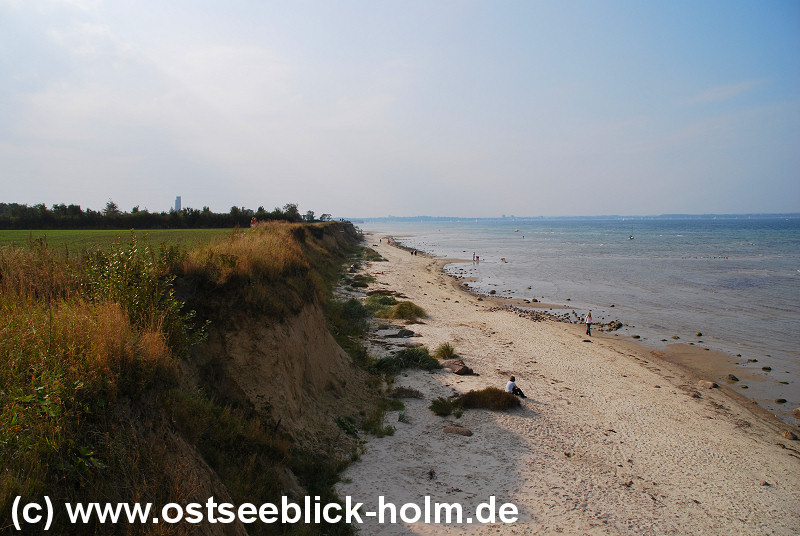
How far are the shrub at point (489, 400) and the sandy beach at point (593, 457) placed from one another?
33cm

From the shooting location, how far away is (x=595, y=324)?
28719mm

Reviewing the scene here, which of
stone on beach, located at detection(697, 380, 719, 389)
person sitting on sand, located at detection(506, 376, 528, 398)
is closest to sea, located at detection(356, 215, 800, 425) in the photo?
stone on beach, located at detection(697, 380, 719, 389)

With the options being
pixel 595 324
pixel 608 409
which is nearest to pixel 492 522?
pixel 608 409

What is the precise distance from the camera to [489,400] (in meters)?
13.8

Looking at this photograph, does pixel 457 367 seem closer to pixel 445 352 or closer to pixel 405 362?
pixel 445 352

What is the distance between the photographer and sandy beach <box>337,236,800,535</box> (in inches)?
349

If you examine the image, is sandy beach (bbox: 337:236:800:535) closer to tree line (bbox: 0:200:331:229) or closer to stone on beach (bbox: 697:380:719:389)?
stone on beach (bbox: 697:380:719:389)

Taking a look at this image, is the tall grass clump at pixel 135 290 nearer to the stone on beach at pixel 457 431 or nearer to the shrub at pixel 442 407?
the stone on beach at pixel 457 431

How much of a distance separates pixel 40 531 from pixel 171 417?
189cm

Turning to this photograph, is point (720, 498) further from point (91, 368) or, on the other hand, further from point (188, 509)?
point (91, 368)

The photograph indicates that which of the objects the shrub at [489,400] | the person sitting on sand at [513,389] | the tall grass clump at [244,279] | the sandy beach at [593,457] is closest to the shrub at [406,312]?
the sandy beach at [593,457]

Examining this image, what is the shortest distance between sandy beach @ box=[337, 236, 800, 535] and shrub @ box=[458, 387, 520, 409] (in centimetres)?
33

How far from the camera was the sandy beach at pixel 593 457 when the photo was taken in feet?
29.1

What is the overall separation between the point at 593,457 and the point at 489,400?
354cm
